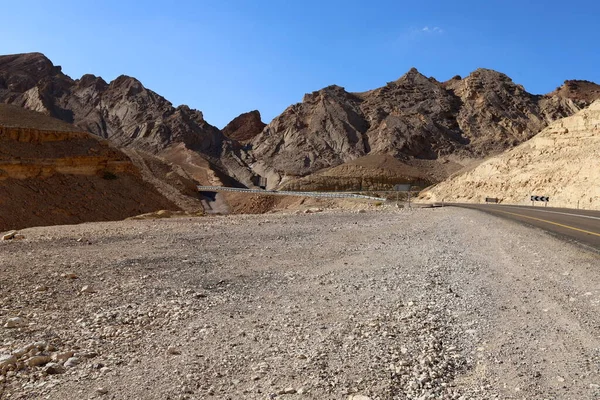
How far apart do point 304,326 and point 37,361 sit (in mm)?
2916

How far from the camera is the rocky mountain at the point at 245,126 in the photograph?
594ft

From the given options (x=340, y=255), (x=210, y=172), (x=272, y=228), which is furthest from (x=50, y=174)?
(x=210, y=172)

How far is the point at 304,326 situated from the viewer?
571 cm

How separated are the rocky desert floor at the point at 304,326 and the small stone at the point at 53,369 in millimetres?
13

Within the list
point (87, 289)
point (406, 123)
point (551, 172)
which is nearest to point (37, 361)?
point (87, 289)

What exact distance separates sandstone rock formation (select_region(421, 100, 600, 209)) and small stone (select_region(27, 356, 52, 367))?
35.2 metres

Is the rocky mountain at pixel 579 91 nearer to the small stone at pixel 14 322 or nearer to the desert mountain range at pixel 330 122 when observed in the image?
the desert mountain range at pixel 330 122

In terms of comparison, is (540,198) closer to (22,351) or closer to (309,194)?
(309,194)

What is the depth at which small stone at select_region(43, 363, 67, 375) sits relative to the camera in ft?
14.4

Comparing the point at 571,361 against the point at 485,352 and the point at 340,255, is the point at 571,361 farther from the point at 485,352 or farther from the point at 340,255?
the point at 340,255

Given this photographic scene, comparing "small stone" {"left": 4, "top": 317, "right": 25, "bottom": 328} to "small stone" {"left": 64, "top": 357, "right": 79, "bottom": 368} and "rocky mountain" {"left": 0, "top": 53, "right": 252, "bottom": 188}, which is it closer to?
"small stone" {"left": 64, "top": 357, "right": 79, "bottom": 368}

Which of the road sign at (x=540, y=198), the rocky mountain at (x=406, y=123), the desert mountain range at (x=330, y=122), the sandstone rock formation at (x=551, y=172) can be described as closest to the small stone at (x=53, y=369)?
the sandstone rock formation at (x=551, y=172)

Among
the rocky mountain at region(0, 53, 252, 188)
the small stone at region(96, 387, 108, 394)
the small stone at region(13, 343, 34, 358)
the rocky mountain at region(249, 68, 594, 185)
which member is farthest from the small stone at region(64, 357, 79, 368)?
the rocky mountain at region(0, 53, 252, 188)

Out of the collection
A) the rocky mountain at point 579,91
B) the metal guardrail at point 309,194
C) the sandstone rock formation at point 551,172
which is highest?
the rocky mountain at point 579,91
